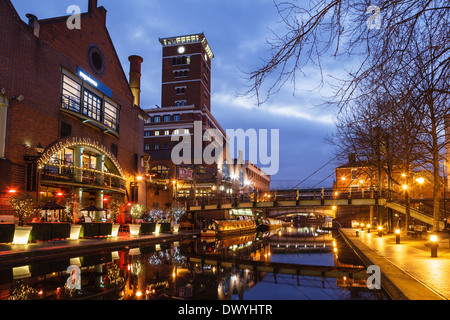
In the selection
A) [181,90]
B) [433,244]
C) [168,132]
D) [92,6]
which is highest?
[181,90]

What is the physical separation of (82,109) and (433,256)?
27.1 m

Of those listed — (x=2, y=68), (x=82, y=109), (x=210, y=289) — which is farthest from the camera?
(x=82, y=109)

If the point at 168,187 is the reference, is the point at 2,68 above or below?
above

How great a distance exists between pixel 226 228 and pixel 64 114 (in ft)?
62.7

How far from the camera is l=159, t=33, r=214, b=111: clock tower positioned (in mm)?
73562

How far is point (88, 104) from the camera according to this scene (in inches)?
1273

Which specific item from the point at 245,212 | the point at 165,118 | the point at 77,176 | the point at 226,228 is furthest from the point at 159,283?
the point at 245,212

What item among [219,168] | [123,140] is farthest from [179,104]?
[123,140]

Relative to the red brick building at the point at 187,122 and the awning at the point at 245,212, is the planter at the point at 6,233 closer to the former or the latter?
the red brick building at the point at 187,122

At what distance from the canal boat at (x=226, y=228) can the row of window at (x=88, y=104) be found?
44.6 ft

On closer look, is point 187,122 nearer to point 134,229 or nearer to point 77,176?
point 77,176

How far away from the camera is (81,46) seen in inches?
1262

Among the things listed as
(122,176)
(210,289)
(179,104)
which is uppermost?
(179,104)
